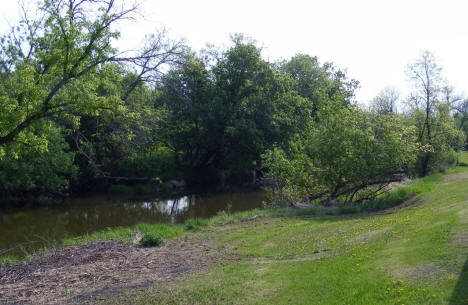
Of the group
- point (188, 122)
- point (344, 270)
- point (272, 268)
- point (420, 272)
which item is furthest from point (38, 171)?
point (420, 272)

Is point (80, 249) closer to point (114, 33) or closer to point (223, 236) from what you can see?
point (223, 236)

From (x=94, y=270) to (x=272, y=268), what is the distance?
4.79 m

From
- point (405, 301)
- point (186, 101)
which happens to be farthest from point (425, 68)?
point (405, 301)

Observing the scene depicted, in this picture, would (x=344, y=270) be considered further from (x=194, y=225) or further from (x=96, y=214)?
(x=96, y=214)

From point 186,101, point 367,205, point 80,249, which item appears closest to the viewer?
point 80,249

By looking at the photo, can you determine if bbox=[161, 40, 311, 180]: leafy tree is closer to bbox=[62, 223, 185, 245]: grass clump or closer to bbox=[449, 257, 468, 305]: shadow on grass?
bbox=[62, 223, 185, 245]: grass clump

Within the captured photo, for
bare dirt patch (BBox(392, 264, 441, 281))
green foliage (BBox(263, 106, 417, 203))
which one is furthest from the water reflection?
bare dirt patch (BBox(392, 264, 441, 281))

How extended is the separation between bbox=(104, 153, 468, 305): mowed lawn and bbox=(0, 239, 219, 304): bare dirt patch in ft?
2.42

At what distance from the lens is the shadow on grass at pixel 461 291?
210 inches

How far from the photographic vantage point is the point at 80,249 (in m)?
12.7

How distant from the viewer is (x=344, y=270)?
764cm

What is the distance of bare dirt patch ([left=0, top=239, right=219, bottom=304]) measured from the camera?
28.5ft

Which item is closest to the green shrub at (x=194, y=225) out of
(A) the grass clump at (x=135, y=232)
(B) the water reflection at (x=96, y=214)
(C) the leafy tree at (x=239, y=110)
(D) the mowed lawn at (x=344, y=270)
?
(A) the grass clump at (x=135, y=232)

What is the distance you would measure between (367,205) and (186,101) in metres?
9.56
